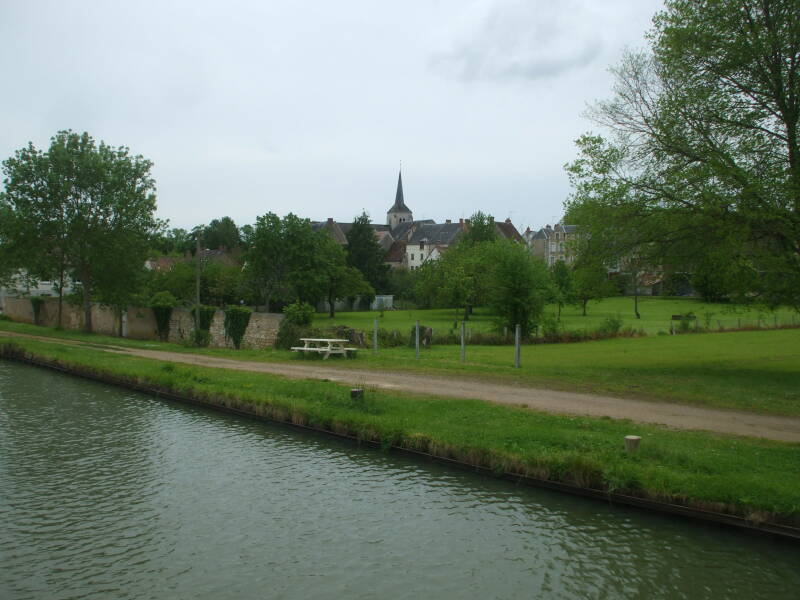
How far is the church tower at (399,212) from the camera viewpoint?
156625 mm

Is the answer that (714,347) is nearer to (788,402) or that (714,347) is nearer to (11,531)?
(788,402)

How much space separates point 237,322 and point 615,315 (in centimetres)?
4506

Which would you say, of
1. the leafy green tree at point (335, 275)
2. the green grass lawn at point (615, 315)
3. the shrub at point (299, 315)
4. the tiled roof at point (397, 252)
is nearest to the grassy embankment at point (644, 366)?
the shrub at point (299, 315)

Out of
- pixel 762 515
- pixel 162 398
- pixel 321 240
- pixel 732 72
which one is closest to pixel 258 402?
pixel 162 398

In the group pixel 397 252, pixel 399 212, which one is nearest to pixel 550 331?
pixel 397 252

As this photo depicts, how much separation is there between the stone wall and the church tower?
102 m

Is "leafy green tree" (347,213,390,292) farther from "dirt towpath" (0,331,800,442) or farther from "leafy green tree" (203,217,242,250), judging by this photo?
"dirt towpath" (0,331,800,442)

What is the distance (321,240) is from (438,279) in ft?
39.4

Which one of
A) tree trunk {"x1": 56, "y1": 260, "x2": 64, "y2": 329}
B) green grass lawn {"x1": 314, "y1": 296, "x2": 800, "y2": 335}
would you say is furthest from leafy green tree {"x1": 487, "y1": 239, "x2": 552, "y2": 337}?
Answer: tree trunk {"x1": 56, "y1": 260, "x2": 64, "y2": 329}

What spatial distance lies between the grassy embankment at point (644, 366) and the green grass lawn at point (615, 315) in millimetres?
10542

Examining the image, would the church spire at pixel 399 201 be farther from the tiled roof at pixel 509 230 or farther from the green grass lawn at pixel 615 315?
the green grass lawn at pixel 615 315

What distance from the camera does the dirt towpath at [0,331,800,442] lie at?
14.2 metres

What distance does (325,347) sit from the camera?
94.8ft

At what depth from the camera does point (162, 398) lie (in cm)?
2008
